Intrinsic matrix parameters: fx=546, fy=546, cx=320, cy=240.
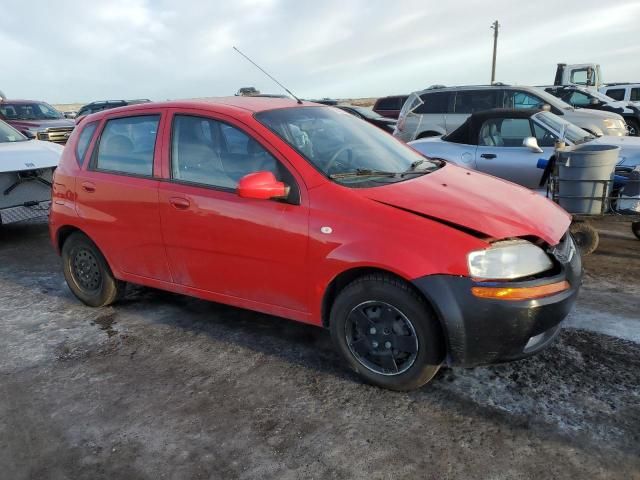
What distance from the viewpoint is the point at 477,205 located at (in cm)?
316

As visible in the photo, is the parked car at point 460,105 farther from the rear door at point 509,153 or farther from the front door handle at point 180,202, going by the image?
the front door handle at point 180,202

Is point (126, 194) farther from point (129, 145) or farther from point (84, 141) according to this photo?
point (84, 141)

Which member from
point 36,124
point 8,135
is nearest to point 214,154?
point 8,135

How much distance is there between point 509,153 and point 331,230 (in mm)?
4779

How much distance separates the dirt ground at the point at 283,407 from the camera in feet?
8.63

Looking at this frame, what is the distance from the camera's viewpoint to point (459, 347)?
115 inches

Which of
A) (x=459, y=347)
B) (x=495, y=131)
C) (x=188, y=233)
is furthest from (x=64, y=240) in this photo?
(x=495, y=131)

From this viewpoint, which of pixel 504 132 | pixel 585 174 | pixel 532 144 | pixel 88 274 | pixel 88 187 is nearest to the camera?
pixel 88 187

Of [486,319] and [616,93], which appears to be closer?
[486,319]

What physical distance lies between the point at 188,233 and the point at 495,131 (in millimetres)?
5163

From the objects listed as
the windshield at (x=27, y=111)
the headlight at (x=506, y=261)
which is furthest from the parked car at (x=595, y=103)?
the windshield at (x=27, y=111)

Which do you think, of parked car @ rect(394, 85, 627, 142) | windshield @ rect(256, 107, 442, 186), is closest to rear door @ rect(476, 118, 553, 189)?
windshield @ rect(256, 107, 442, 186)

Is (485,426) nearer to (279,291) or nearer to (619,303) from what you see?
(279,291)

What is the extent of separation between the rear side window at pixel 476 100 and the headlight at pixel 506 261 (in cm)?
916
